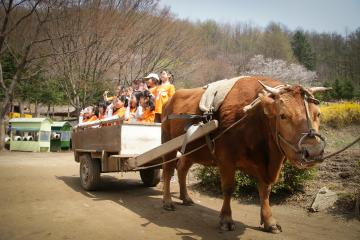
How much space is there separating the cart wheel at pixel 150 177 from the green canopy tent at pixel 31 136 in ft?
45.8

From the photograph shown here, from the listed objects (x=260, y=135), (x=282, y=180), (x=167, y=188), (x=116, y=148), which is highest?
(x=260, y=135)

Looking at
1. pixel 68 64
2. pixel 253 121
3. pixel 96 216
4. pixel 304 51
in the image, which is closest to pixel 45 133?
pixel 68 64

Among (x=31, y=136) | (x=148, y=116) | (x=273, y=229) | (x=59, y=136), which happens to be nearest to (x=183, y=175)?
(x=148, y=116)

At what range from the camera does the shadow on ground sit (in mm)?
5211

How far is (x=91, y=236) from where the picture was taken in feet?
16.2

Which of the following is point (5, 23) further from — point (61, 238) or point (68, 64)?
point (61, 238)

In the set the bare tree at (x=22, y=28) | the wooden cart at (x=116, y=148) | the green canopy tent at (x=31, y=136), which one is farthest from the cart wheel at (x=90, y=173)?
the green canopy tent at (x=31, y=136)

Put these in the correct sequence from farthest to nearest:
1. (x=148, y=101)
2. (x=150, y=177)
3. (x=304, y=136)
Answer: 1. (x=150, y=177)
2. (x=148, y=101)
3. (x=304, y=136)

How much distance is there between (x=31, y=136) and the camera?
22234mm

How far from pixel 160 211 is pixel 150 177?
2584mm

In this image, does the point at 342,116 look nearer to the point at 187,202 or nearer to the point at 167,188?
the point at 187,202

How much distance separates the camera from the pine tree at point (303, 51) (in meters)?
50.0

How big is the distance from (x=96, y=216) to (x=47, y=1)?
1516cm

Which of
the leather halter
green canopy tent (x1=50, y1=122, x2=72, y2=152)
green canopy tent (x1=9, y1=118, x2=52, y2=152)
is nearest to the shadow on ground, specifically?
the leather halter
